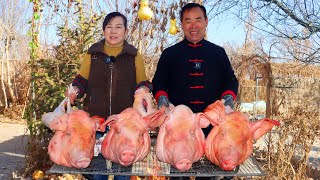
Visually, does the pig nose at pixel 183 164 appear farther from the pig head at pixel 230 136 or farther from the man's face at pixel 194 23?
the man's face at pixel 194 23

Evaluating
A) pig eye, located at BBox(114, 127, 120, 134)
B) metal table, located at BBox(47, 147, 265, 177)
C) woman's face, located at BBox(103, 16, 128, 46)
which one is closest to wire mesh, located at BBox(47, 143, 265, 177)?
metal table, located at BBox(47, 147, 265, 177)

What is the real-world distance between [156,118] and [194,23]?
3.23 ft

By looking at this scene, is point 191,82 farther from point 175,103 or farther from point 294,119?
point 294,119

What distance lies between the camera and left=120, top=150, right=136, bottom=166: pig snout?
2.65 m

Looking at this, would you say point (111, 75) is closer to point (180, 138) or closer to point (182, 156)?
point (180, 138)

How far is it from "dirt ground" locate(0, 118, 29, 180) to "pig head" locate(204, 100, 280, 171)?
3904mm

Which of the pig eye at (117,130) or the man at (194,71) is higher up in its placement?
the man at (194,71)

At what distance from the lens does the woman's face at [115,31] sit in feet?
11.0

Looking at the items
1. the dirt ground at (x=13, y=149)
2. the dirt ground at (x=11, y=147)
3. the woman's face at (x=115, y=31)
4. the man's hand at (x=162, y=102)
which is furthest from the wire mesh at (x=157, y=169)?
the dirt ground at (x=11, y=147)

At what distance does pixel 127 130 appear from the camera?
282 cm

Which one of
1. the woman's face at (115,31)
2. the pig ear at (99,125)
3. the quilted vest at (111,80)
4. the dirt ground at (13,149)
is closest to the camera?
the pig ear at (99,125)

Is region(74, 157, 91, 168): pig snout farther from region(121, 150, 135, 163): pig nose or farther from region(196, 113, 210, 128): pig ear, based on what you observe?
region(196, 113, 210, 128): pig ear

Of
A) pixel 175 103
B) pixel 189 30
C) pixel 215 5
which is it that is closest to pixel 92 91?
pixel 175 103

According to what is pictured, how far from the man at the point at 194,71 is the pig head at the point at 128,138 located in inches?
23.0
